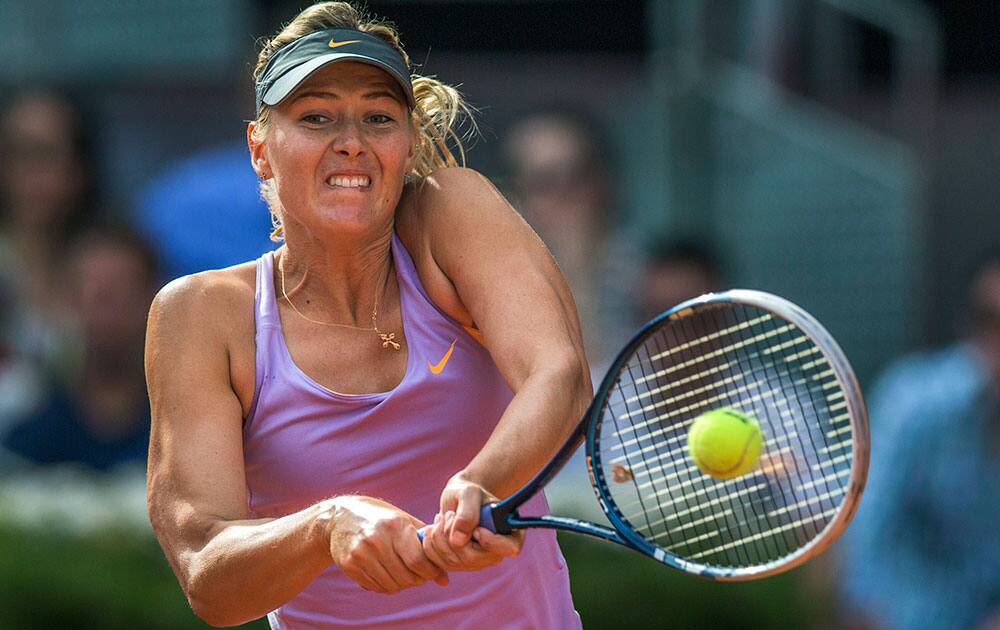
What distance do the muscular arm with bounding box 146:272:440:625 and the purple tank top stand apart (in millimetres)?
88

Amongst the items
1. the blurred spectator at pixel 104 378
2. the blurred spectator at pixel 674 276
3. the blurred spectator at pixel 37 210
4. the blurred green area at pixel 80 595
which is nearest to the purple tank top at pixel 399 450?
the blurred green area at pixel 80 595

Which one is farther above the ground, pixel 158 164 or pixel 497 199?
pixel 158 164

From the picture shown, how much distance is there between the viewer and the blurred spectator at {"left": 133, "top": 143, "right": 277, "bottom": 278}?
6.14m

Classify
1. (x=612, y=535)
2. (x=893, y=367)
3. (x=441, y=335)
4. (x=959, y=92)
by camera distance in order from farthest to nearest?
(x=959, y=92) < (x=893, y=367) < (x=441, y=335) < (x=612, y=535)

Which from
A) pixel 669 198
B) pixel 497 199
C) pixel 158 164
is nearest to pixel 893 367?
pixel 669 198

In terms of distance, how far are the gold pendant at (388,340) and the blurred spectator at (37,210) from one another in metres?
3.34

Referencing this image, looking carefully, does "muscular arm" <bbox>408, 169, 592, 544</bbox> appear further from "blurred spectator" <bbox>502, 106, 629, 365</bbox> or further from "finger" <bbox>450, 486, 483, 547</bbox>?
"blurred spectator" <bbox>502, 106, 629, 365</bbox>

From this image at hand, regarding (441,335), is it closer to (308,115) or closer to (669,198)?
(308,115)

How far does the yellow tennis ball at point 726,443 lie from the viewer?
2748 mm

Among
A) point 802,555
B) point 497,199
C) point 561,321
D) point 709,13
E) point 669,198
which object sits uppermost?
point 709,13

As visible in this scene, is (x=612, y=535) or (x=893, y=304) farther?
(x=893, y=304)

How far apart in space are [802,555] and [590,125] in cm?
411

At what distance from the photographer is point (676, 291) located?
5.83 m

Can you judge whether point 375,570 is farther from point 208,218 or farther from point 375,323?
point 208,218
